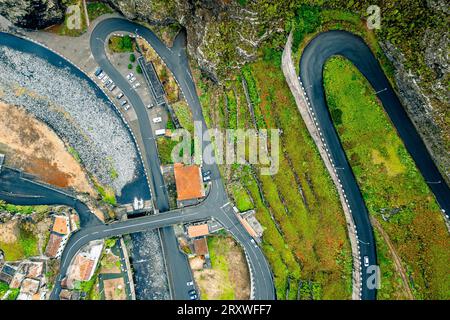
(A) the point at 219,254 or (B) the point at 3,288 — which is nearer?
(B) the point at 3,288

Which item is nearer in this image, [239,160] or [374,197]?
[374,197]

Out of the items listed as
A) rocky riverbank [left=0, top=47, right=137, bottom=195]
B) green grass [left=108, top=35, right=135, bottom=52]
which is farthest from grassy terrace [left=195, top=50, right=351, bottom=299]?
rocky riverbank [left=0, top=47, right=137, bottom=195]

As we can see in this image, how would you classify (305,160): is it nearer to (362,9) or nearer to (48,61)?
(362,9)

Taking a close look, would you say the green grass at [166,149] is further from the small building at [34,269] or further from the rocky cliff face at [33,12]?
the rocky cliff face at [33,12]

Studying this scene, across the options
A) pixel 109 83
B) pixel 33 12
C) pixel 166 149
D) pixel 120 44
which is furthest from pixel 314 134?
pixel 33 12

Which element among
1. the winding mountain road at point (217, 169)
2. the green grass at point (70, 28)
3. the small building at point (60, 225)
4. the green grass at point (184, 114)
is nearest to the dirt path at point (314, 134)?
the winding mountain road at point (217, 169)

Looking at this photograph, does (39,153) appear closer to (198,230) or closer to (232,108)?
(198,230)

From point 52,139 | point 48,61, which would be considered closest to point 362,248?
point 52,139
